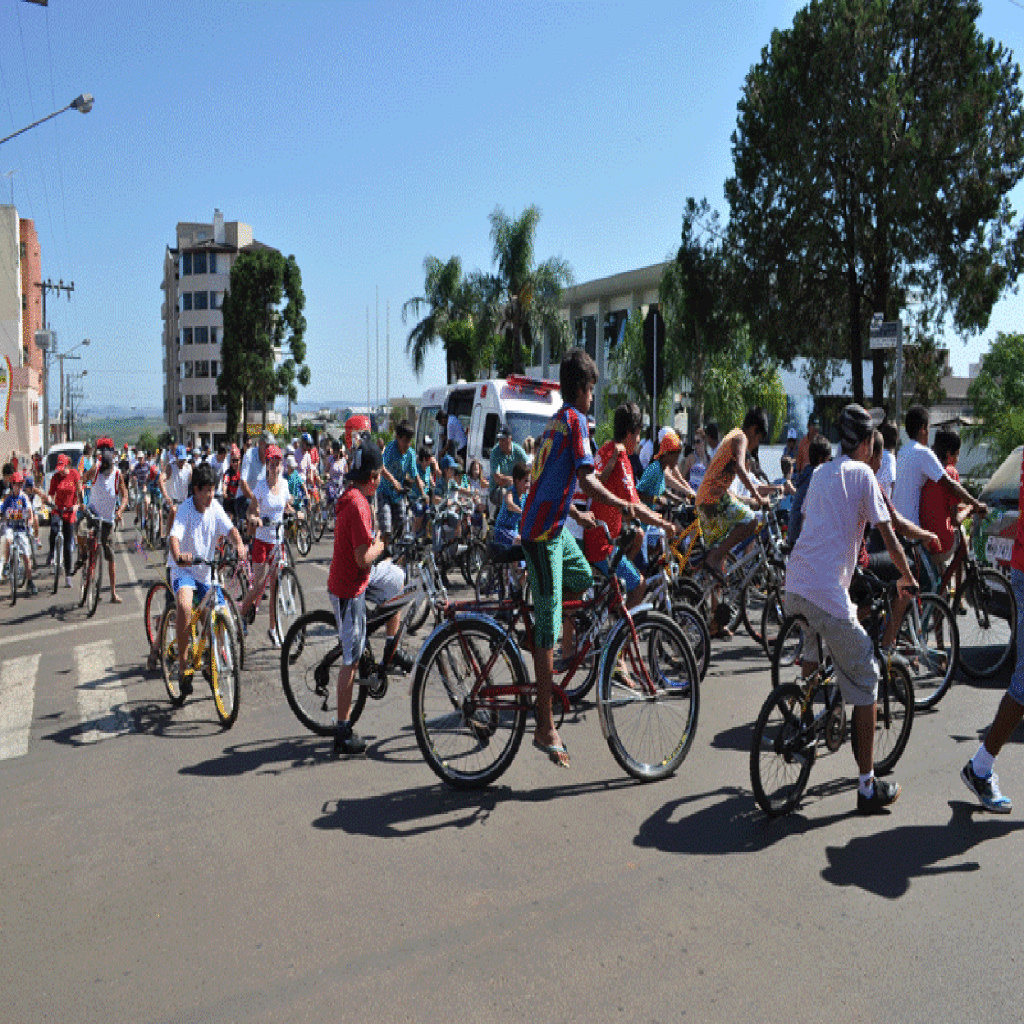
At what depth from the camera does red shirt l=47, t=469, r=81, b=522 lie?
1534 centimetres

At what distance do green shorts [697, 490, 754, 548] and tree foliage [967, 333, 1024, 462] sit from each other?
10.7 metres

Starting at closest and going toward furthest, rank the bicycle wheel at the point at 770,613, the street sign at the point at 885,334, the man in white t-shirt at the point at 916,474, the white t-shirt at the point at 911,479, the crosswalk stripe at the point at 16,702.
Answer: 1. the crosswalk stripe at the point at 16,702
2. the man in white t-shirt at the point at 916,474
3. the white t-shirt at the point at 911,479
4. the bicycle wheel at the point at 770,613
5. the street sign at the point at 885,334

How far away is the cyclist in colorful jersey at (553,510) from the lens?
19.1 ft

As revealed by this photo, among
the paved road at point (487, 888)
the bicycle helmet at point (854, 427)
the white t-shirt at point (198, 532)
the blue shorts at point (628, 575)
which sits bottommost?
the paved road at point (487, 888)

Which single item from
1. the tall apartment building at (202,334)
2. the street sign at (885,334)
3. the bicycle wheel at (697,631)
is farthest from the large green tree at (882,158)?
the tall apartment building at (202,334)

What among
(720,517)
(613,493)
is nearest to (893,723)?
(613,493)

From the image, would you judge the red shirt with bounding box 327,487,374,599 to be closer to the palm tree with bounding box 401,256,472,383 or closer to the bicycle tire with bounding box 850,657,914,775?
the bicycle tire with bounding box 850,657,914,775

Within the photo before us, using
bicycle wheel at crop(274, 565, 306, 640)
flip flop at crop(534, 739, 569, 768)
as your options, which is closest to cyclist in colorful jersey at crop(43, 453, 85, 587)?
bicycle wheel at crop(274, 565, 306, 640)

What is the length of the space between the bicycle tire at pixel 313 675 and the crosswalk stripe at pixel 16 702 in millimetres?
1814

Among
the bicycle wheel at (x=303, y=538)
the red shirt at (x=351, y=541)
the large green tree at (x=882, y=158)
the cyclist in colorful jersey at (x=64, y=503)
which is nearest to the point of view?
the red shirt at (x=351, y=541)

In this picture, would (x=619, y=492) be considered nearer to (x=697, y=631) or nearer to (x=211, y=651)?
(x=697, y=631)

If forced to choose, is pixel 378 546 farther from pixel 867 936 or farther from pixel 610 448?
pixel 867 936

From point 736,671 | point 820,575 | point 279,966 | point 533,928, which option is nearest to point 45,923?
point 279,966

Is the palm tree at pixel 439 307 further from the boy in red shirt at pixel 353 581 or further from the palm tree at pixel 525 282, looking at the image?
the boy in red shirt at pixel 353 581
